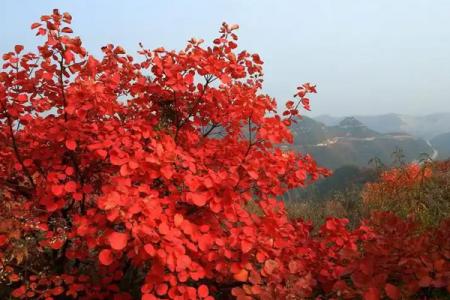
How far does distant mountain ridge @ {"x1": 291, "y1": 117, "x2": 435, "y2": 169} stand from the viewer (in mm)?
72062

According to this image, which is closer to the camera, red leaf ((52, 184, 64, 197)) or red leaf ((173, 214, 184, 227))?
red leaf ((173, 214, 184, 227))

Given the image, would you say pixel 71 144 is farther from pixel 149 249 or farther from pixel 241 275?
pixel 241 275

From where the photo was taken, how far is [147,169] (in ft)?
10.3

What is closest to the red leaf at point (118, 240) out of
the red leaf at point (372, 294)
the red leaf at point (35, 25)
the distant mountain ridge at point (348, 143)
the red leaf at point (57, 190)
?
the red leaf at point (57, 190)

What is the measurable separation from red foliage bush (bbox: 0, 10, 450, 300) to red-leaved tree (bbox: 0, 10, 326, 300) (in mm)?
13

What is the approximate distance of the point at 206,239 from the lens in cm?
311

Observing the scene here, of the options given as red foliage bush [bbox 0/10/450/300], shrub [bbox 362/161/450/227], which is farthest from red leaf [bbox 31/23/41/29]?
shrub [bbox 362/161/450/227]

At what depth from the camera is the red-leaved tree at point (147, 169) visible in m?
3.00

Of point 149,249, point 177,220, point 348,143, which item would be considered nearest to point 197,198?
point 177,220

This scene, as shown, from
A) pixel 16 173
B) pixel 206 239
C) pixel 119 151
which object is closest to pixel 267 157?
pixel 206 239

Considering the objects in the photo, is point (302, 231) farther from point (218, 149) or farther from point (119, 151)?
point (119, 151)

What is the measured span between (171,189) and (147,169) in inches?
13.1

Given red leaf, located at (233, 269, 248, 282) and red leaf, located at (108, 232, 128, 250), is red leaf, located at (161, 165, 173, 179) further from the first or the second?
red leaf, located at (233, 269, 248, 282)

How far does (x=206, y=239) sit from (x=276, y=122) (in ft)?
3.83
